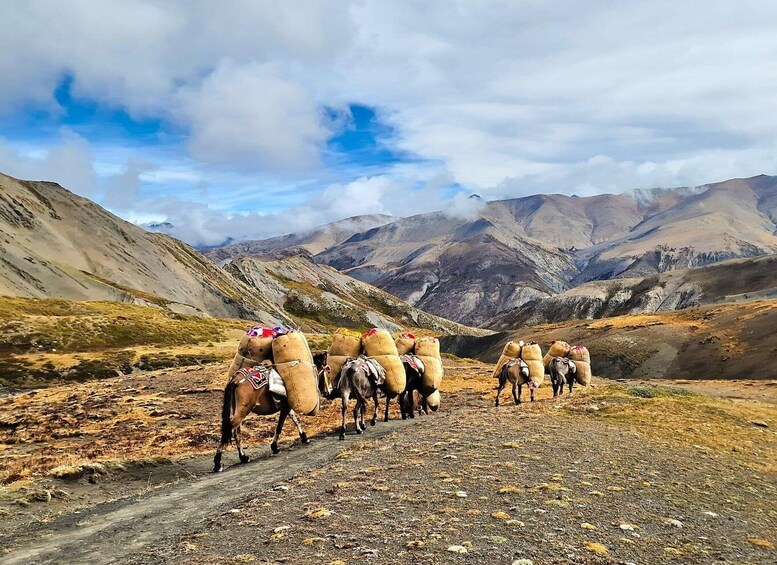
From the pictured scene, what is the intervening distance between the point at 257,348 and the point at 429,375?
1262 cm

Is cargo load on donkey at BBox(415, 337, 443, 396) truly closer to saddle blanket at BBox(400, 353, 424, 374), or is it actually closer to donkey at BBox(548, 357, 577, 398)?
saddle blanket at BBox(400, 353, 424, 374)

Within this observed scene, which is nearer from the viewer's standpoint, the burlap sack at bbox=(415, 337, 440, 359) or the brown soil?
the brown soil

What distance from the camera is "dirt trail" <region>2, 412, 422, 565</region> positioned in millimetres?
8691

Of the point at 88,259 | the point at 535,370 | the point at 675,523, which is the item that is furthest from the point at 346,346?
the point at 88,259

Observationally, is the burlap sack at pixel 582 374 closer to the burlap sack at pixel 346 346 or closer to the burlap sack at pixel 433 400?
the burlap sack at pixel 433 400

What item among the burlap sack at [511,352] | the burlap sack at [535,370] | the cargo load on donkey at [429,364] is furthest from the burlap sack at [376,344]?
the burlap sack at [535,370]

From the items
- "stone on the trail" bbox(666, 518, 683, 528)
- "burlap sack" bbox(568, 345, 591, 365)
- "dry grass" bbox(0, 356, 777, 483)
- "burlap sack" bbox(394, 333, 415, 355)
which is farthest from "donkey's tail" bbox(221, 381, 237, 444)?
"burlap sack" bbox(568, 345, 591, 365)

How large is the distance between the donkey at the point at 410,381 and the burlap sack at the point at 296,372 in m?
9.16

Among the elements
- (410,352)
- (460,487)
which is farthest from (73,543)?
(410,352)

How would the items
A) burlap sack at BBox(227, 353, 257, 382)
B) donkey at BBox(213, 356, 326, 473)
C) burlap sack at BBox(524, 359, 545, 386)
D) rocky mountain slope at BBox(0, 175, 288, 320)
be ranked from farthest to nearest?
rocky mountain slope at BBox(0, 175, 288, 320), burlap sack at BBox(524, 359, 545, 386), burlap sack at BBox(227, 353, 257, 382), donkey at BBox(213, 356, 326, 473)

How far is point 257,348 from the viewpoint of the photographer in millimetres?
18875

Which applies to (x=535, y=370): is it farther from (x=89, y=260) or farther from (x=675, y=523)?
(x=89, y=260)

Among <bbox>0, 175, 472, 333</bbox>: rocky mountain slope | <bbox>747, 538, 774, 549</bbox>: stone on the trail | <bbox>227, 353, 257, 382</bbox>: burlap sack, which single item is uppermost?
<bbox>0, 175, 472, 333</bbox>: rocky mountain slope

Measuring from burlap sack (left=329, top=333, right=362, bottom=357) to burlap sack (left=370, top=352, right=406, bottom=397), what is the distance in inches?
35.1
